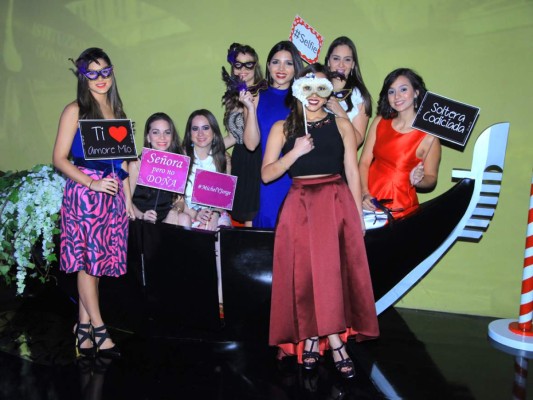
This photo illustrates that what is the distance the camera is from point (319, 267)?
2730mm

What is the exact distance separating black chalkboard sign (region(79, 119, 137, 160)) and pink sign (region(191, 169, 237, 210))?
464 mm

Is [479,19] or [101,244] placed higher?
[479,19]

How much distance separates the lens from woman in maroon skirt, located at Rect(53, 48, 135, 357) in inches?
112

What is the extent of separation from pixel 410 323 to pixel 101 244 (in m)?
2.18

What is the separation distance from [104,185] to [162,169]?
1.73 ft

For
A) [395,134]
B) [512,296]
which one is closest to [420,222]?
[395,134]

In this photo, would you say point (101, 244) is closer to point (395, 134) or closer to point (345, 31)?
point (395, 134)

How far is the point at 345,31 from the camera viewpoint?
12.8ft

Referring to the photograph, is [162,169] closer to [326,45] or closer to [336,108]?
[336,108]

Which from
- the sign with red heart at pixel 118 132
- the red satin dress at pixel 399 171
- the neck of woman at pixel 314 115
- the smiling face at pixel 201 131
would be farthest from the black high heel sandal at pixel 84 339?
the red satin dress at pixel 399 171

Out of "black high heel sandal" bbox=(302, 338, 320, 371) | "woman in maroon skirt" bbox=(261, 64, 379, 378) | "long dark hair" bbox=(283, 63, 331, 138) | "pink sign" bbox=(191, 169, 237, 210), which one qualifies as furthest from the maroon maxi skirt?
"pink sign" bbox=(191, 169, 237, 210)

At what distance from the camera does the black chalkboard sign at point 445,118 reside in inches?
122

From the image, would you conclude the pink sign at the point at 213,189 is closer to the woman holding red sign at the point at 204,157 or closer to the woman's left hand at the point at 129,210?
the woman holding red sign at the point at 204,157

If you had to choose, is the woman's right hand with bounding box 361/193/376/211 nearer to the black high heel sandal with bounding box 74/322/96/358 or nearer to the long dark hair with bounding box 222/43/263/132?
the long dark hair with bounding box 222/43/263/132
